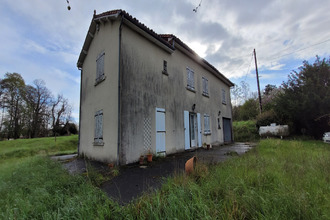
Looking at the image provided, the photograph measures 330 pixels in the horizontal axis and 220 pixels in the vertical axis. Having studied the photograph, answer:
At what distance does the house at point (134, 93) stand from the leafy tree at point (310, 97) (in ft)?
26.8

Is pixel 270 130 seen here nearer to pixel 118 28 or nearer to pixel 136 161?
pixel 136 161

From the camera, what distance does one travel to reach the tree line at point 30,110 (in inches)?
966

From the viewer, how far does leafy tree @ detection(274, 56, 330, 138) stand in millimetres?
→ 11789

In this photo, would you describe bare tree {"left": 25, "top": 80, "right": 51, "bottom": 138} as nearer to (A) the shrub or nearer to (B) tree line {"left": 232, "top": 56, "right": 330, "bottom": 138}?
(A) the shrub

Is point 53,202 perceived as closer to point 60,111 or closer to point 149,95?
point 149,95

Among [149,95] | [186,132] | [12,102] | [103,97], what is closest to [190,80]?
[186,132]

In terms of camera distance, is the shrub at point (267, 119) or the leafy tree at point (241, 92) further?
the leafy tree at point (241, 92)

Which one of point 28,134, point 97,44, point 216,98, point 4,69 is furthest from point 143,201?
point 4,69

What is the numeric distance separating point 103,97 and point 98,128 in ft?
4.59

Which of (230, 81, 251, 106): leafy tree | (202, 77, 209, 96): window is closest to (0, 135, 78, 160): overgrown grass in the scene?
(202, 77, 209, 96): window

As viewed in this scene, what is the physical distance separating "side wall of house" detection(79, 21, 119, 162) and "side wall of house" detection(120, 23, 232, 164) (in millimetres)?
397

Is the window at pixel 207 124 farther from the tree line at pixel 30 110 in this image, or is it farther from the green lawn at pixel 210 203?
the tree line at pixel 30 110

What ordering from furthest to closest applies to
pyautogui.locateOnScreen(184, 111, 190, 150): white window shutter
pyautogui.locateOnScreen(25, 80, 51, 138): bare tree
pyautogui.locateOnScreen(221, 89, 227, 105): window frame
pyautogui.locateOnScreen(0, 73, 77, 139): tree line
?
pyautogui.locateOnScreen(25, 80, 51, 138): bare tree
pyautogui.locateOnScreen(0, 73, 77, 139): tree line
pyautogui.locateOnScreen(221, 89, 227, 105): window frame
pyautogui.locateOnScreen(184, 111, 190, 150): white window shutter

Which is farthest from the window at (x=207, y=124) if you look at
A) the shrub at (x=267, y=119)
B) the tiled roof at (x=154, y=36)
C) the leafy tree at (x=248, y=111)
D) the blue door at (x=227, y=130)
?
the leafy tree at (x=248, y=111)
